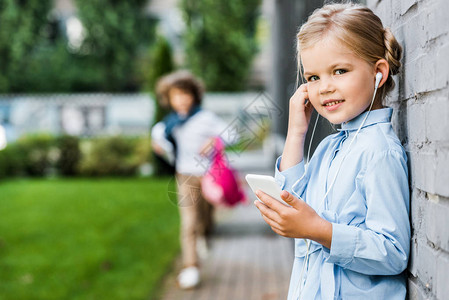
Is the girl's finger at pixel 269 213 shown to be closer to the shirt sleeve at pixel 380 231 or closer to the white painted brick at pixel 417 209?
the shirt sleeve at pixel 380 231

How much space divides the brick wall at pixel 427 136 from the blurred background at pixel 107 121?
1.64 feet

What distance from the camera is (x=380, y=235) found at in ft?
4.71

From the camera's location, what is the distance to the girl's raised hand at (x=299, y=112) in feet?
5.55

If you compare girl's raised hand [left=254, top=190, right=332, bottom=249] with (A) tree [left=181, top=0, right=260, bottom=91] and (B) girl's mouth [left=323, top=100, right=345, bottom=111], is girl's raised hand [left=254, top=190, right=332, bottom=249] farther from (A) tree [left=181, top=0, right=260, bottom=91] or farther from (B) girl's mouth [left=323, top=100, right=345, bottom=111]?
(A) tree [left=181, top=0, right=260, bottom=91]

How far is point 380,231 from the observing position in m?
1.44

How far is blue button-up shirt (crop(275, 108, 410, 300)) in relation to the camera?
1.44m

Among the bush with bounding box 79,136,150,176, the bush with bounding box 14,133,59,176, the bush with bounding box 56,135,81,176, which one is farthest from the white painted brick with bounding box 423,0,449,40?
the bush with bounding box 14,133,59,176

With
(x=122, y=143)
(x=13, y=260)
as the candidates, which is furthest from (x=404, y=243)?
(x=122, y=143)

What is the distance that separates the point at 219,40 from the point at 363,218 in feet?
72.0

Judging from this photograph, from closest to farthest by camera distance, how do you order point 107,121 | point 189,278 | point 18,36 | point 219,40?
point 189,278, point 107,121, point 18,36, point 219,40

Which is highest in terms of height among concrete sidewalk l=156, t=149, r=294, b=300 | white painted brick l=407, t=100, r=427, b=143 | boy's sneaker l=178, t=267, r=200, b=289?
white painted brick l=407, t=100, r=427, b=143

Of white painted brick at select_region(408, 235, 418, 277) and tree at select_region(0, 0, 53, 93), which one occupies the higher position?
tree at select_region(0, 0, 53, 93)

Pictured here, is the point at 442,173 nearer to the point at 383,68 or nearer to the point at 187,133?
the point at 383,68

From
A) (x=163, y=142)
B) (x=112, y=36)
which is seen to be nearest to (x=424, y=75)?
(x=163, y=142)
